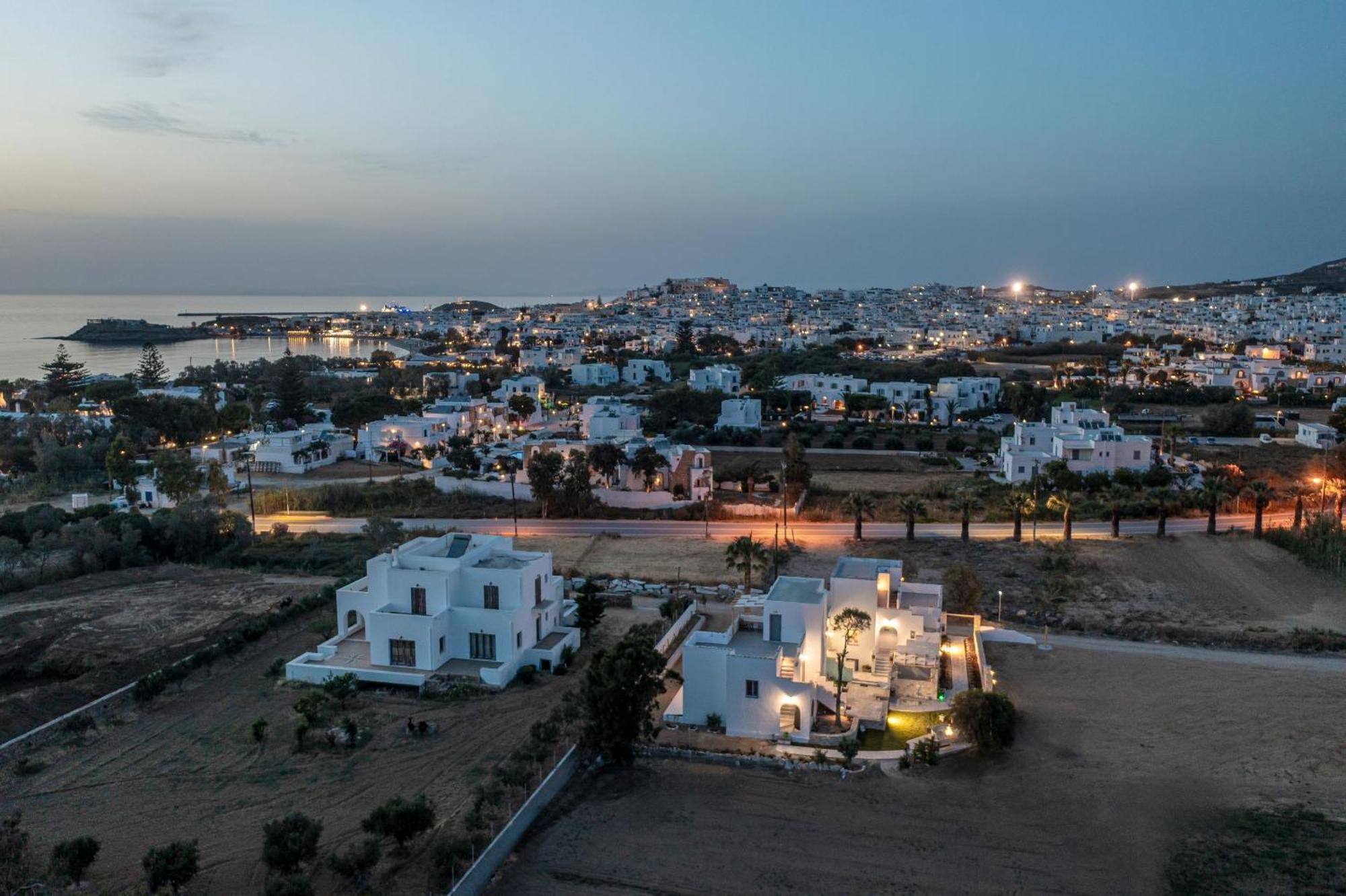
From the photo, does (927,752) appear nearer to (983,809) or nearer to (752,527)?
(983,809)

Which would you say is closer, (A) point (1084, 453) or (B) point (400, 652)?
(B) point (400, 652)

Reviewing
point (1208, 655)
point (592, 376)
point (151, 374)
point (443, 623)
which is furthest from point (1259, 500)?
point (151, 374)

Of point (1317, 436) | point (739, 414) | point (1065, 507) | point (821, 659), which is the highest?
point (739, 414)

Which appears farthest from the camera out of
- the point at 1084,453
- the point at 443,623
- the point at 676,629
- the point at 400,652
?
the point at 1084,453

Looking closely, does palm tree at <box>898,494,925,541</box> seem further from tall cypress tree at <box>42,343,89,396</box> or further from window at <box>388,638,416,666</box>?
tall cypress tree at <box>42,343,89,396</box>

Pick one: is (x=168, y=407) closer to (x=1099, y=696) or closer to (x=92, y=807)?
(x=92, y=807)

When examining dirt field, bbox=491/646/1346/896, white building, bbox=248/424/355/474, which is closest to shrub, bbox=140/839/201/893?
dirt field, bbox=491/646/1346/896

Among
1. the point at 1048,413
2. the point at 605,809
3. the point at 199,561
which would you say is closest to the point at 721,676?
the point at 605,809
